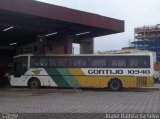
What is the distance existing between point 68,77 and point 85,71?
1.33 metres

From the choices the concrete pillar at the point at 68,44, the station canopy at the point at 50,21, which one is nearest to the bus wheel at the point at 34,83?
the station canopy at the point at 50,21

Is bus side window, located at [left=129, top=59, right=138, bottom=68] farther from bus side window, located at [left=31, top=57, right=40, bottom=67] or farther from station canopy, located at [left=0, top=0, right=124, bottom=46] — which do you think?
bus side window, located at [left=31, top=57, right=40, bottom=67]

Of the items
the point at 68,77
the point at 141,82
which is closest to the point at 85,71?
the point at 68,77

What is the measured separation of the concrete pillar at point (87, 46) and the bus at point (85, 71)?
499 inches

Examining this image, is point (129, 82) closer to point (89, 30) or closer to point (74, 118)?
point (89, 30)

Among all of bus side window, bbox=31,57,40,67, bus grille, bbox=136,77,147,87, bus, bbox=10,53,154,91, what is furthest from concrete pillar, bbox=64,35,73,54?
bus grille, bbox=136,77,147,87

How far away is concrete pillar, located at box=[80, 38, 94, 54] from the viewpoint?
140 feet

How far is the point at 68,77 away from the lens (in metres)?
29.7

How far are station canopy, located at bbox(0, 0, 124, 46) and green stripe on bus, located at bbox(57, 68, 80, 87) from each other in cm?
362

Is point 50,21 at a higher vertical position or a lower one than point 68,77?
higher

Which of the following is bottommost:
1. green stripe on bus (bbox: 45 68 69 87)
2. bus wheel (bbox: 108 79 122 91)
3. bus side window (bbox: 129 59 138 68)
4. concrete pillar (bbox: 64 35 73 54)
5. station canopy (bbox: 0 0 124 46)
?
bus wheel (bbox: 108 79 122 91)

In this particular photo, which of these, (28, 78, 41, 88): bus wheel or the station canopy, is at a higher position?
the station canopy

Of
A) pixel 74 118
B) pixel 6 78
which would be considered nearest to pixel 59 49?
pixel 6 78

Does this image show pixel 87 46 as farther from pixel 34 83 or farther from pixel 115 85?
pixel 115 85
